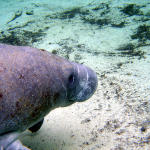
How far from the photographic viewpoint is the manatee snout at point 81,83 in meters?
2.08

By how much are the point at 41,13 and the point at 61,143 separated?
31.9 ft

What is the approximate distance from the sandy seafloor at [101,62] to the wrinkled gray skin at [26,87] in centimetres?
97

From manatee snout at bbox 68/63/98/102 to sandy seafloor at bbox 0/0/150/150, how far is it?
0.83m

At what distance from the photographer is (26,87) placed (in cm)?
156

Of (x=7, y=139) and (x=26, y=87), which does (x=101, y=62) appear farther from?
(x=7, y=139)

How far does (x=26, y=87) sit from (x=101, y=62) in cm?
340

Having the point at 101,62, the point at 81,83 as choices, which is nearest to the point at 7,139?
the point at 81,83

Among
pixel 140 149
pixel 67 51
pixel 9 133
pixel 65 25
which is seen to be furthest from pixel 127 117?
pixel 65 25

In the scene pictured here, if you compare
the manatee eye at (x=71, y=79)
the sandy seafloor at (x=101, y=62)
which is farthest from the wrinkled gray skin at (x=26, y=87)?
the sandy seafloor at (x=101, y=62)

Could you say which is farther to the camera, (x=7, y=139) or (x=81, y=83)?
(x=81, y=83)

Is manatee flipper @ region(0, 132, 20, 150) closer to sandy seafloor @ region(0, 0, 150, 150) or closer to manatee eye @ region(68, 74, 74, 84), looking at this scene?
manatee eye @ region(68, 74, 74, 84)

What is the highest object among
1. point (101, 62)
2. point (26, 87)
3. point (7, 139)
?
point (26, 87)

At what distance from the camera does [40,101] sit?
5.41 feet

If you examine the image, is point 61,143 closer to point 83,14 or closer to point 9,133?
point 9,133
